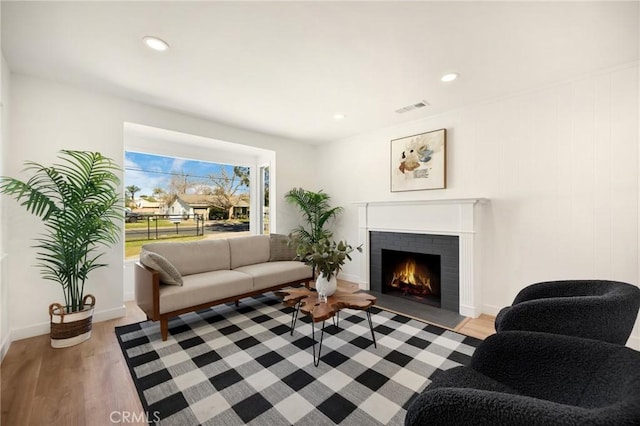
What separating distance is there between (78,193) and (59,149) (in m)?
0.70

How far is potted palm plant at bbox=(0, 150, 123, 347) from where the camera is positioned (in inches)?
93.6

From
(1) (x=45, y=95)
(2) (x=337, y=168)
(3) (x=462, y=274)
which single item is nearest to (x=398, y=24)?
(3) (x=462, y=274)

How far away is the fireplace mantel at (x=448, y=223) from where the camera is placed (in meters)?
3.06

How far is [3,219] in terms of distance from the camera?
2369 millimetres

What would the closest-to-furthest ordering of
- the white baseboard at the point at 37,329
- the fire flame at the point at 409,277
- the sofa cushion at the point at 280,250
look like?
the white baseboard at the point at 37,329 < the fire flame at the point at 409,277 < the sofa cushion at the point at 280,250

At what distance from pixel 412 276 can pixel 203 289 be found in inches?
110

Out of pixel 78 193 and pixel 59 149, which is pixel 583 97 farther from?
pixel 59 149

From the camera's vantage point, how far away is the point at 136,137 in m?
3.86

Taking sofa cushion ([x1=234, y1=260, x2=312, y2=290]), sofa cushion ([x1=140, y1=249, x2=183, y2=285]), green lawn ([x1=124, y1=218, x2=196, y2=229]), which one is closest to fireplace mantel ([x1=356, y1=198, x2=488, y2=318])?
sofa cushion ([x1=234, y1=260, x2=312, y2=290])

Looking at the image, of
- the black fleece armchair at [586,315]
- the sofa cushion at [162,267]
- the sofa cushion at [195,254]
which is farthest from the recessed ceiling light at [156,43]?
the black fleece armchair at [586,315]

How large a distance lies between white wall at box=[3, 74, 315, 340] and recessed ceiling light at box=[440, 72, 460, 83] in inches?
130

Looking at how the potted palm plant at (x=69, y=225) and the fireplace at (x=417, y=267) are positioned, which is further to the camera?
the fireplace at (x=417, y=267)

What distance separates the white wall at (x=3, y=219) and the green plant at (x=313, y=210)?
327cm

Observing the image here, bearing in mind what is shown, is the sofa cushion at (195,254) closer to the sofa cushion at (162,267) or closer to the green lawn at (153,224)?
the sofa cushion at (162,267)
